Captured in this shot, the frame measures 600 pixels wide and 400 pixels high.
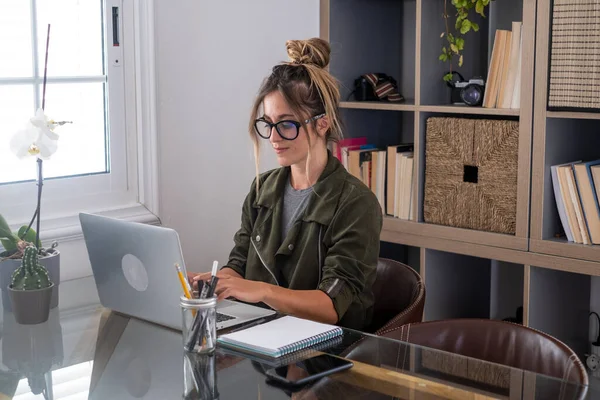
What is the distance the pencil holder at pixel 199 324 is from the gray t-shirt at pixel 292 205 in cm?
63

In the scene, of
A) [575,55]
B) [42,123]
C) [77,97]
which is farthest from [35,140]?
[575,55]

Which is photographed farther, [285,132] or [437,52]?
[437,52]

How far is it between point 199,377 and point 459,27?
1.96 m

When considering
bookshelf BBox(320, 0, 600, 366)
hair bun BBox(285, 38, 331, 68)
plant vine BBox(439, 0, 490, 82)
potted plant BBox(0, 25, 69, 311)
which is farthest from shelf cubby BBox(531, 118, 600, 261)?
potted plant BBox(0, 25, 69, 311)

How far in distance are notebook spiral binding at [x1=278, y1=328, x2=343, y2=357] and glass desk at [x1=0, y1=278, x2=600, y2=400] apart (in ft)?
0.08

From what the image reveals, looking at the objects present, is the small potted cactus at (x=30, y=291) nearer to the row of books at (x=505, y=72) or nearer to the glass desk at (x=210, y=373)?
the glass desk at (x=210, y=373)

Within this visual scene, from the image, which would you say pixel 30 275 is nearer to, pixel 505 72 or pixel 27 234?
pixel 27 234

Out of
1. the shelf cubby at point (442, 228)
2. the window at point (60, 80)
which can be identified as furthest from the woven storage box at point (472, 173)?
the window at point (60, 80)

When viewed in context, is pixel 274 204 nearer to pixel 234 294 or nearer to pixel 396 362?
pixel 234 294

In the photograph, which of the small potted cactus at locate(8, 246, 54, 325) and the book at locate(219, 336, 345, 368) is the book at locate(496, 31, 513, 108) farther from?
the small potted cactus at locate(8, 246, 54, 325)

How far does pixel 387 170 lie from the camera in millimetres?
3266

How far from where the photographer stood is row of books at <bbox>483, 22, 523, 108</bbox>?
284cm

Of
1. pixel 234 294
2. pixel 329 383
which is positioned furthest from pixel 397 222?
pixel 329 383

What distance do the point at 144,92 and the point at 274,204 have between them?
2.85ft
